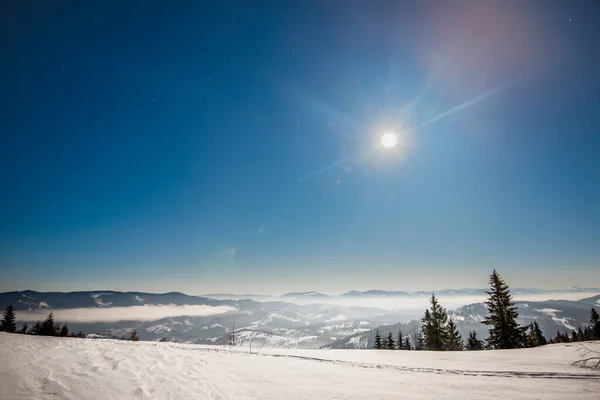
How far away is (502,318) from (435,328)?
10369 mm

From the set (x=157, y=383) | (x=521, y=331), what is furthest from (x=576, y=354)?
(x=521, y=331)

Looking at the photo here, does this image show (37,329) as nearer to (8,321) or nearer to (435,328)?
(8,321)

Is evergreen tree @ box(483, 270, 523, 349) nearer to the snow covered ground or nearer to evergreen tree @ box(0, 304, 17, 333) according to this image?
the snow covered ground

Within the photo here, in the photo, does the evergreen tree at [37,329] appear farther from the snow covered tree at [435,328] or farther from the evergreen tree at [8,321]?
the snow covered tree at [435,328]

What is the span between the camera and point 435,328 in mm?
36281

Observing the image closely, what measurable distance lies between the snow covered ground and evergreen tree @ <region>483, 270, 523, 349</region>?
20874mm

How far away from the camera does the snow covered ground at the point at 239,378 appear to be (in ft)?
19.1

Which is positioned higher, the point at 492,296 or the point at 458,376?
the point at 492,296

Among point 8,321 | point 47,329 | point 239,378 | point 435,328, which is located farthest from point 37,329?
point 435,328

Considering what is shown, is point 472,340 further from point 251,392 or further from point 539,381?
point 251,392

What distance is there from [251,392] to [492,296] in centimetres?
3231

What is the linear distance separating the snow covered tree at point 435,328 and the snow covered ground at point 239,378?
94.6 ft

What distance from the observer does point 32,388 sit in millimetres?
4945

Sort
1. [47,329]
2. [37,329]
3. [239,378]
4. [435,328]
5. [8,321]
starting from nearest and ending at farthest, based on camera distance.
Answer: [239,378] → [435,328] → [47,329] → [8,321] → [37,329]
